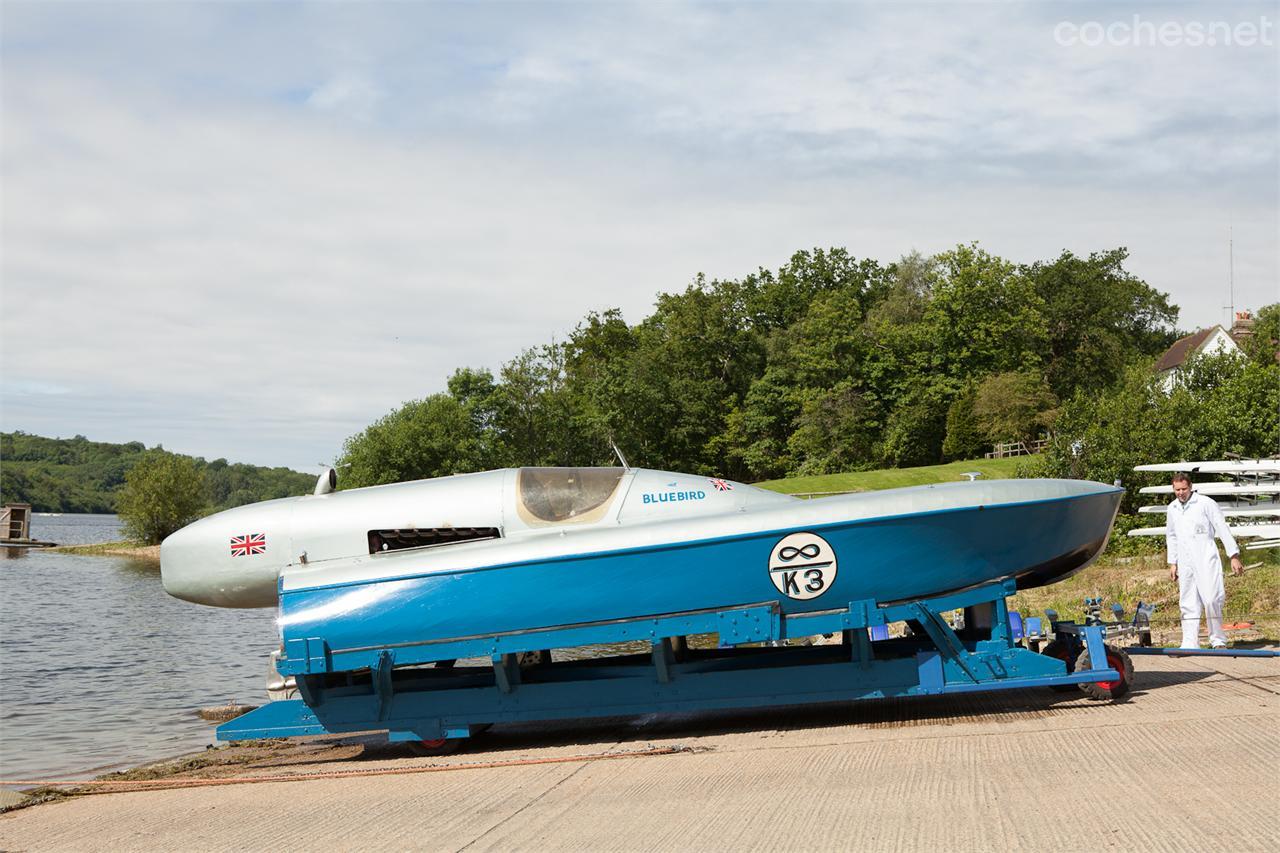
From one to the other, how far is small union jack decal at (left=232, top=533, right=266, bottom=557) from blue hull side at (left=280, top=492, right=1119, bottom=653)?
1.20m

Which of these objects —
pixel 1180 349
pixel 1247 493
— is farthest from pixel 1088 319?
pixel 1247 493

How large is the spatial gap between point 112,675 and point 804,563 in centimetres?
1504

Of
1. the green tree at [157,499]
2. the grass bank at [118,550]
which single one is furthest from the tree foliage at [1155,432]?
the green tree at [157,499]

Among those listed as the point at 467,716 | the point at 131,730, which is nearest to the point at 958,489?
the point at 467,716

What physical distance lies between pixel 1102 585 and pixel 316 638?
13.6 m

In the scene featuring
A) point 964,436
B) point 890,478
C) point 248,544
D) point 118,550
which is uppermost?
point 964,436

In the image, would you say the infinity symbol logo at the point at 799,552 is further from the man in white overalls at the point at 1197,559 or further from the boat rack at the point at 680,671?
the man in white overalls at the point at 1197,559

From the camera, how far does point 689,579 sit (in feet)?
26.2

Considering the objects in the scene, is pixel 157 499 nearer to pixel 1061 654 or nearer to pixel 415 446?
pixel 415 446

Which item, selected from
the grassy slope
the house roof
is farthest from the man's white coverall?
the house roof

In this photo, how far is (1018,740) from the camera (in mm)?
6820

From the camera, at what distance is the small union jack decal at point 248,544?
9.34 m

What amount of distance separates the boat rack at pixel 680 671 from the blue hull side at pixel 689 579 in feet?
0.28

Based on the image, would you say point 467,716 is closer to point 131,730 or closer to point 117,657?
point 131,730
